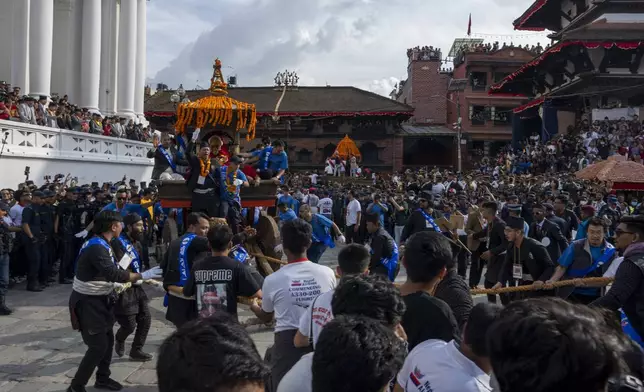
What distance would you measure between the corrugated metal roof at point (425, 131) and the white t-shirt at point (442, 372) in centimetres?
4054

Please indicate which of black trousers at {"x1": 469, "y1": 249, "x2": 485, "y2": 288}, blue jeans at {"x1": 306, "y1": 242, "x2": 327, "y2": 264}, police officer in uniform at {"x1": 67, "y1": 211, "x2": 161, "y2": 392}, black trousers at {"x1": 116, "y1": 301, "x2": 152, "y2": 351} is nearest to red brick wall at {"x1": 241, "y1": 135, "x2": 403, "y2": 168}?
blue jeans at {"x1": 306, "y1": 242, "x2": 327, "y2": 264}

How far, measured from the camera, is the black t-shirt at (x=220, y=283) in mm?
5234

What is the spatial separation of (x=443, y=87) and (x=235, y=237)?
46494 mm

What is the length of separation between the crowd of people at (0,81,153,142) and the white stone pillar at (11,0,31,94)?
0.65m

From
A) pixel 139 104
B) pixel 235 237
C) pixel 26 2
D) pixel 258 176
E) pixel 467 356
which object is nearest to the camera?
pixel 467 356

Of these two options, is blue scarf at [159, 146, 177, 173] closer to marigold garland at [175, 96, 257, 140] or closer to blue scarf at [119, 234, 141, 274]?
marigold garland at [175, 96, 257, 140]

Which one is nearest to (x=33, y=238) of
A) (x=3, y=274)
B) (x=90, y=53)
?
(x=3, y=274)

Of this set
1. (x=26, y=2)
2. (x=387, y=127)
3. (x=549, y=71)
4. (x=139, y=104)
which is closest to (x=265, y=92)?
(x=387, y=127)

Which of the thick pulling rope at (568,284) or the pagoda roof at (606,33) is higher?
the pagoda roof at (606,33)

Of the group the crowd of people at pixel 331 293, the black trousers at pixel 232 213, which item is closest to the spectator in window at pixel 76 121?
the crowd of people at pixel 331 293

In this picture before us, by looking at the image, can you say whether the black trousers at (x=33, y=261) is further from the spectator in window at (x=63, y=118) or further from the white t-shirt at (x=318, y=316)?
the spectator in window at (x=63, y=118)

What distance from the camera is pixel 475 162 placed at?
149 ft

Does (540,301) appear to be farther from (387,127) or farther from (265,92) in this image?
(265,92)

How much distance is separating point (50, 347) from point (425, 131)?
134 feet
